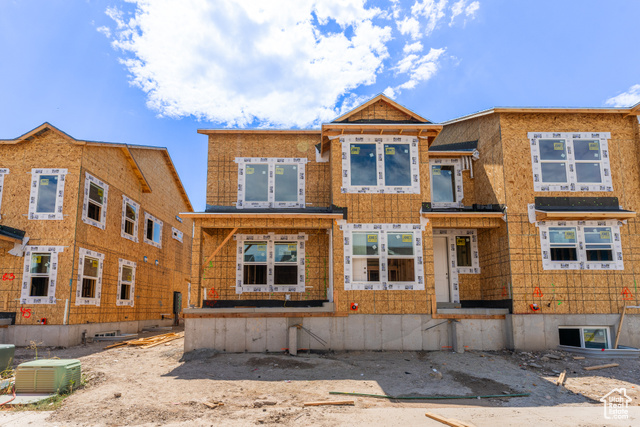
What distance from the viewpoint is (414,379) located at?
10.6 m

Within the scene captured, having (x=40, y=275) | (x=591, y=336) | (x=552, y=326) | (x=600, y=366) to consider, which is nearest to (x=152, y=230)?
(x=40, y=275)

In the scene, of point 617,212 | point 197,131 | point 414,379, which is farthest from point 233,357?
point 617,212

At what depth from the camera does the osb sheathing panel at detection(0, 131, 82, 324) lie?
591 inches

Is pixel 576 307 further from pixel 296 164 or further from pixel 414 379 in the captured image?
pixel 296 164

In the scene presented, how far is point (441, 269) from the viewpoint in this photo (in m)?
15.9

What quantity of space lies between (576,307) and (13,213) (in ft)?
64.9

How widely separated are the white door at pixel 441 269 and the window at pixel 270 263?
4.94 meters

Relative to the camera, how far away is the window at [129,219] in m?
19.3

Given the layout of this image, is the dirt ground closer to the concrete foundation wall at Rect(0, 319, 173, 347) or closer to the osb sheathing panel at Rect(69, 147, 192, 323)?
the concrete foundation wall at Rect(0, 319, 173, 347)

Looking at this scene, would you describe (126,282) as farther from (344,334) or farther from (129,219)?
(344,334)

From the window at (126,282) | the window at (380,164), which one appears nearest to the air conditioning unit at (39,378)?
the window at (380,164)

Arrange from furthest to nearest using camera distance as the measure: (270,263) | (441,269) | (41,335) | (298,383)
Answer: (441,269) < (270,263) < (41,335) < (298,383)

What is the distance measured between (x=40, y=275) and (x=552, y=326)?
17.5m

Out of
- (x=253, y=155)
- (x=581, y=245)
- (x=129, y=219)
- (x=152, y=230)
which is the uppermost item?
(x=253, y=155)
